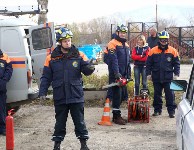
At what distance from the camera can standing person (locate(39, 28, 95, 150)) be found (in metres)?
6.30

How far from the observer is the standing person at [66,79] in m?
6.30

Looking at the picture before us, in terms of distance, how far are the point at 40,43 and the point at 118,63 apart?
1.71 meters

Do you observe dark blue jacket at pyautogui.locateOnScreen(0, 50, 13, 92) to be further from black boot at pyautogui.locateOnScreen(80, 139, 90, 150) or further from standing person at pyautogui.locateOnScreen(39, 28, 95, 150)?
black boot at pyautogui.locateOnScreen(80, 139, 90, 150)

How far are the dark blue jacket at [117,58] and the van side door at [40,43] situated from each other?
4.22 feet

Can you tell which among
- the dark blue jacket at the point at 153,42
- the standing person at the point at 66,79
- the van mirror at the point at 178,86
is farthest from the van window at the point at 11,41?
the van mirror at the point at 178,86

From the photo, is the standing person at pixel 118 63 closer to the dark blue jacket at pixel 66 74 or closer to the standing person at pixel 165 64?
the standing person at pixel 165 64

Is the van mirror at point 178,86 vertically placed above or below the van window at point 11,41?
below

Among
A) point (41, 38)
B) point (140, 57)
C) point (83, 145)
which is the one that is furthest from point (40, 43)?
point (83, 145)

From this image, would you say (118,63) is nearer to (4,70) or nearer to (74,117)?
(4,70)

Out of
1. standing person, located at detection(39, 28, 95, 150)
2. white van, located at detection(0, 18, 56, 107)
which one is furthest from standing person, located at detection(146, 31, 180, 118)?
standing person, located at detection(39, 28, 95, 150)

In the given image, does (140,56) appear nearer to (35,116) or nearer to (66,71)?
(35,116)

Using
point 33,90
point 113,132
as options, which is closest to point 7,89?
point 33,90

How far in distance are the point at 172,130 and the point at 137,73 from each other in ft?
10.2

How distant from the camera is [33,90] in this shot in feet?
28.8
